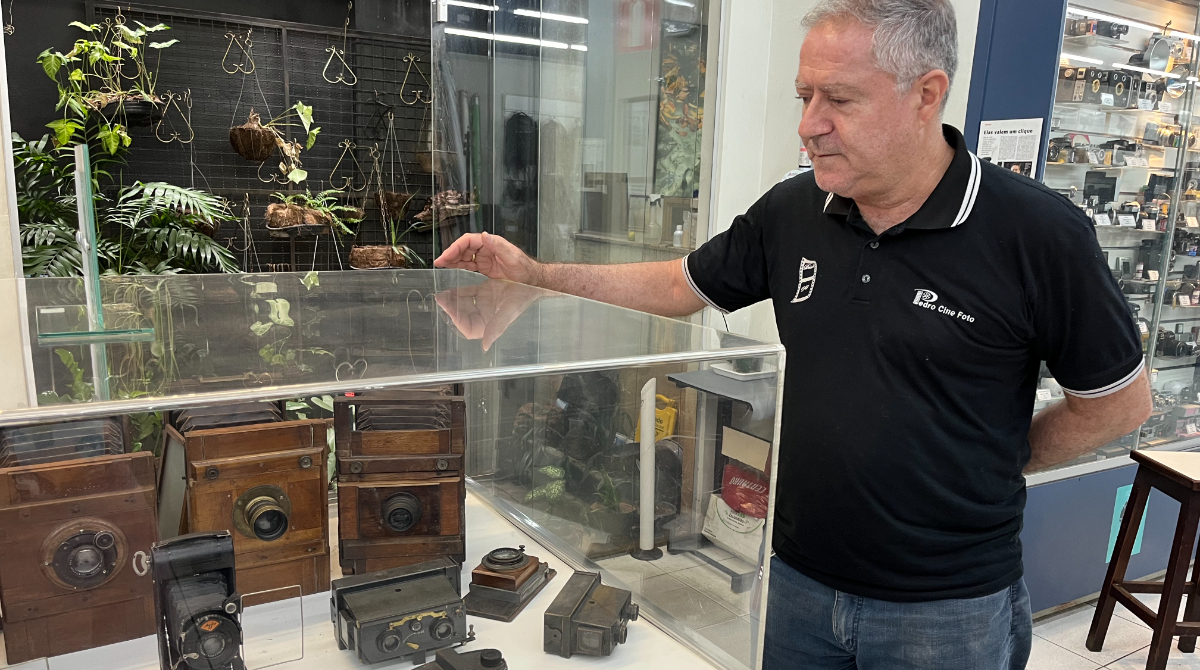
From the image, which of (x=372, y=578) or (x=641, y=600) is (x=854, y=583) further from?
(x=372, y=578)

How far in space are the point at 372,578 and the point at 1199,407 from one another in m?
4.57

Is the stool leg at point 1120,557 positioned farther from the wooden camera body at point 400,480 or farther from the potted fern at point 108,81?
the potted fern at point 108,81

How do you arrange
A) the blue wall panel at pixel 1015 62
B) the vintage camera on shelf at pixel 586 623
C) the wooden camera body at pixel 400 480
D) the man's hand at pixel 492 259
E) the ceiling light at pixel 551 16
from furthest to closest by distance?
the ceiling light at pixel 551 16
the blue wall panel at pixel 1015 62
the man's hand at pixel 492 259
the wooden camera body at pixel 400 480
the vintage camera on shelf at pixel 586 623

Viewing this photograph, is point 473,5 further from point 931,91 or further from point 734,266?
point 931,91

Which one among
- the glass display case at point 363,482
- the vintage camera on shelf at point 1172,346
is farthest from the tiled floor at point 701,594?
the vintage camera on shelf at point 1172,346

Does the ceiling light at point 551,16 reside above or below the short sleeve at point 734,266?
above

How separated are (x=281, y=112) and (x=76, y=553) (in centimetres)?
508

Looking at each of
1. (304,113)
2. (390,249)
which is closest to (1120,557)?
(390,249)

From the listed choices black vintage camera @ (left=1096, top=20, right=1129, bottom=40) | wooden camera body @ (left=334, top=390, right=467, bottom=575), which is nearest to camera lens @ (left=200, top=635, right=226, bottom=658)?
wooden camera body @ (left=334, top=390, right=467, bottom=575)

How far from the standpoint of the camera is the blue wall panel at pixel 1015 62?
274 centimetres

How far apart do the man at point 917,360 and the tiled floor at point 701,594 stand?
308 millimetres

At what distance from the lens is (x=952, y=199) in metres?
1.47

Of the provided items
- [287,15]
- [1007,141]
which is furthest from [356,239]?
[1007,141]

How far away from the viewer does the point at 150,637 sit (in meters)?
1.03
